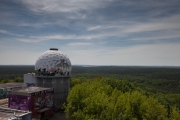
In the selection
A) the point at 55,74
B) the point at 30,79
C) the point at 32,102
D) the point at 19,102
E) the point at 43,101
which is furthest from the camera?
the point at 30,79

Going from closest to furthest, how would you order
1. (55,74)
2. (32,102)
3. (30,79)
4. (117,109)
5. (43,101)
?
1. (117,109)
2. (32,102)
3. (43,101)
4. (55,74)
5. (30,79)

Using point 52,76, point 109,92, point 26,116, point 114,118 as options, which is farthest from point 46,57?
point 114,118

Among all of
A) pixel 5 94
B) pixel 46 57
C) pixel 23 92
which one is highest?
pixel 46 57

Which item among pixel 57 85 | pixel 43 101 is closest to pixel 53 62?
pixel 57 85

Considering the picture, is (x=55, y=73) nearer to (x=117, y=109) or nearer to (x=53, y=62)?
(x=53, y=62)

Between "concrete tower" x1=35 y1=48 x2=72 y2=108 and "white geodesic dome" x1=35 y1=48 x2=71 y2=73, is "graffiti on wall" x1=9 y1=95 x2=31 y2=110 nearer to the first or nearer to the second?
"concrete tower" x1=35 y1=48 x2=72 y2=108

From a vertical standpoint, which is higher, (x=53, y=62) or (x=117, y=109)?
(x=53, y=62)

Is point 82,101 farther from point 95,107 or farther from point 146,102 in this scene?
point 146,102

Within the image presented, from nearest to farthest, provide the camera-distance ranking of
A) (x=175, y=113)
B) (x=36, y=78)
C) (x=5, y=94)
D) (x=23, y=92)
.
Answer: (x=175, y=113) < (x=23, y=92) < (x=36, y=78) < (x=5, y=94)
